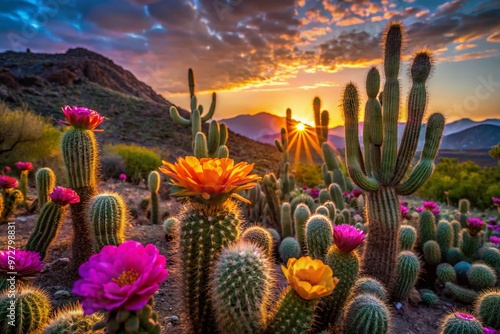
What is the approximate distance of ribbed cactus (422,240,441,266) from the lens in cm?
502

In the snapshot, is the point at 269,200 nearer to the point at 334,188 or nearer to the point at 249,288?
the point at 334,188

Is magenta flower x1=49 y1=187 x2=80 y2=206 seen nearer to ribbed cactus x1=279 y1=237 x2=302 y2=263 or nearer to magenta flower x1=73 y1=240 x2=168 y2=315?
magenta flower x1=73 y1=240 x2=168 y2=315

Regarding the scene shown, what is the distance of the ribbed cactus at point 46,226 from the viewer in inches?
145

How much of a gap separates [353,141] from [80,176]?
3.13m

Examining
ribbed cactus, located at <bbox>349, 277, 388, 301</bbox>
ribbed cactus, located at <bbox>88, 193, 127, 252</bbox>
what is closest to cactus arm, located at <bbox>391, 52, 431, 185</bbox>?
ribbed cactus, located at <bbox>349, 277, 388, 301</bbox>

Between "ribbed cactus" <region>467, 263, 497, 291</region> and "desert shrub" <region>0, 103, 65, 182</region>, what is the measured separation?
9739mm

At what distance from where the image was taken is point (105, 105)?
1253 inches

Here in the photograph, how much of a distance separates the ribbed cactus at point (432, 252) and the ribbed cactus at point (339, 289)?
300 cm

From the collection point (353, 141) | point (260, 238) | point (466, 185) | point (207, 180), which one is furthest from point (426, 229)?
point (466, 185)

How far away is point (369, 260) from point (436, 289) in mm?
1678

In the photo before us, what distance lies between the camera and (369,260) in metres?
4.08

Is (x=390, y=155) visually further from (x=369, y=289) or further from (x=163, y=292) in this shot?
(x=163, y=292)

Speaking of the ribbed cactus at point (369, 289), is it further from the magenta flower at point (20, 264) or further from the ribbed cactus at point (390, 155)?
the magenta flower at point (20, 264)

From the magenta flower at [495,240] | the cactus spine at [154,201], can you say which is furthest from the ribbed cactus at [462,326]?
the cactus spine at [154,201]
